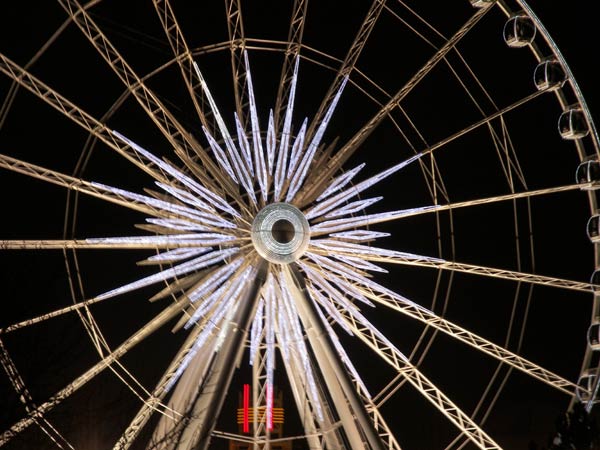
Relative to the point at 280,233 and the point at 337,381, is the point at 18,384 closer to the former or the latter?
the point at 280,233

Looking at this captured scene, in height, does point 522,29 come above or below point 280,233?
above

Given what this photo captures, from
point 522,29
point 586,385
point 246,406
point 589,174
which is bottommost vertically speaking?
point 246,406

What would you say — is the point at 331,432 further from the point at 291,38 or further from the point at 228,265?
the point at 291,38

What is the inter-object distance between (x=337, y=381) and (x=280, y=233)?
9.28ft

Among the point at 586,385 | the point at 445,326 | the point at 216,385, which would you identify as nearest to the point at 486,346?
the point at 445,326

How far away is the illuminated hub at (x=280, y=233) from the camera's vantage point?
18.6 m

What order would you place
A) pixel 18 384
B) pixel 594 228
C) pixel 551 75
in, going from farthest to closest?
pixel 594 228 → pixel 551 75 → pixel 18 384

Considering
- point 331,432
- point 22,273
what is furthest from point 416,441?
point 22,273

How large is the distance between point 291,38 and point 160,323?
6.67 m

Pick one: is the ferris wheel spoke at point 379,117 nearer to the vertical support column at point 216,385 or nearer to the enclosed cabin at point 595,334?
the vertical support column at point 216,385

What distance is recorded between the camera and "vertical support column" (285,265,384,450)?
17938 mm

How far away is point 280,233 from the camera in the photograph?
18.7 meters

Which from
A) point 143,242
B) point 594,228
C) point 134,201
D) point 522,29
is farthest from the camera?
point 594,228

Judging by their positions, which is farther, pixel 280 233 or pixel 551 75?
pixel 551 75
